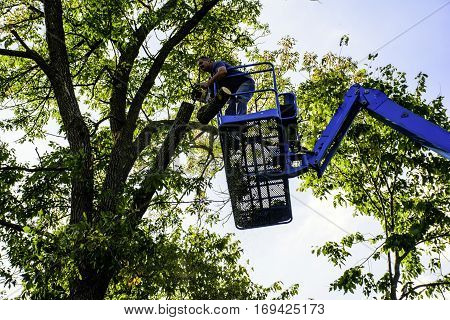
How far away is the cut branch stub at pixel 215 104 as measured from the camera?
27.1 ft

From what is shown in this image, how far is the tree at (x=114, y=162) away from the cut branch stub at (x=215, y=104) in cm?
156

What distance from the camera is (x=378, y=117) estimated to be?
336 inches

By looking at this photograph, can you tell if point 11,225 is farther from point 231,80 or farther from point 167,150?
point 231,80

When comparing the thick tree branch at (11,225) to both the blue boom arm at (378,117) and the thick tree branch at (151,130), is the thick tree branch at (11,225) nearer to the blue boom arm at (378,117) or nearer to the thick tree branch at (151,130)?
the thick tree branch at (151,130)

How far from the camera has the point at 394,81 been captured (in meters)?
12.5

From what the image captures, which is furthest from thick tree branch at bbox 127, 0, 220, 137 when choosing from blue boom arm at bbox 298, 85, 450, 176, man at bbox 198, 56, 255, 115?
blue boom arm at bbox 298, 85, 450, 176

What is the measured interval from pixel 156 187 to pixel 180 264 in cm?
308

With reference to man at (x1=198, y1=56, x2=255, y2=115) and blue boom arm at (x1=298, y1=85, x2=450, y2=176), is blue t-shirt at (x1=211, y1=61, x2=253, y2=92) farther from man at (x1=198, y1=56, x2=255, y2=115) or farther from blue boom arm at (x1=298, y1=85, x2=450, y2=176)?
blue boom arm at (x1=298, y1=85, x2=450, y2=176)

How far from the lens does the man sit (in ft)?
27.8

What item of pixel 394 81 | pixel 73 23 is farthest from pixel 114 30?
pixel 394 81

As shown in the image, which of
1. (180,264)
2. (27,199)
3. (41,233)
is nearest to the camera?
(41,233)

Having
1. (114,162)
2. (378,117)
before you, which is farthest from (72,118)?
(378,117)

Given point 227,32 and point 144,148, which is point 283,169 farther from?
point 227,32

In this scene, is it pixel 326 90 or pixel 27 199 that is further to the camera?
pixel 326 90
